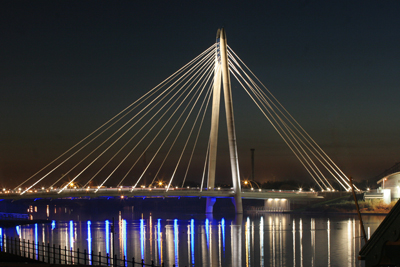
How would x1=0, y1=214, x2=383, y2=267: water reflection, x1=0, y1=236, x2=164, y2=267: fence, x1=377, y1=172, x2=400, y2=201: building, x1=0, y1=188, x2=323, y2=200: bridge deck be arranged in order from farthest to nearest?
x1=377, y1=172, x2=400, y2=201: building → x1=0, y1=188, x2=323, y2=200: bridge deck → x1=0, y1=214, x2=383, y2=267: water reflection → x1=0, y1=236, x2=164, y2=267: fence

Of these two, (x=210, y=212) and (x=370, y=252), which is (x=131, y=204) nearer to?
(x=210, y=212)

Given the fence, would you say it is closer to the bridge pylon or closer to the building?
the bridge pylon

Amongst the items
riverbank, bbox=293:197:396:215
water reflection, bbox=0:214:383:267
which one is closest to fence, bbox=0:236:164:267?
water reflection, bbox=0:214:383:267

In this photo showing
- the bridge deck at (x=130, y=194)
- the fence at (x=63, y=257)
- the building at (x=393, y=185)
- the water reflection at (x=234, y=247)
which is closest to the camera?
the fence at (x=63, y=257)

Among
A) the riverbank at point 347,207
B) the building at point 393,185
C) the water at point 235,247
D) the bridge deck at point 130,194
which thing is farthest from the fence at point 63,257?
the building at point 393,185

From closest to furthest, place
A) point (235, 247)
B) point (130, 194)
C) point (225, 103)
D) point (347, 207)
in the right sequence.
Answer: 1. point (235, 247)
2. point (225, 103)
3. point (130, 194)
4. point (347, 207)

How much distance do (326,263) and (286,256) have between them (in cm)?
387

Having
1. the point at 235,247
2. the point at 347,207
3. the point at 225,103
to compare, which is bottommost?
the point at 347,207

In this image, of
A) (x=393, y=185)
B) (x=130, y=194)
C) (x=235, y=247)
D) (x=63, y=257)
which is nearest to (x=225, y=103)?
(x=130, y=194)

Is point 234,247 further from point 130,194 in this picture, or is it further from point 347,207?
point 347,207

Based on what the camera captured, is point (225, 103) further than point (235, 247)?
Yes

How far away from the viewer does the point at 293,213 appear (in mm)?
84875

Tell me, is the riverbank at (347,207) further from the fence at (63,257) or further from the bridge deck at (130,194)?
the fence at (63,257)

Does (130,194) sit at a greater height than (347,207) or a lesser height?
greater
